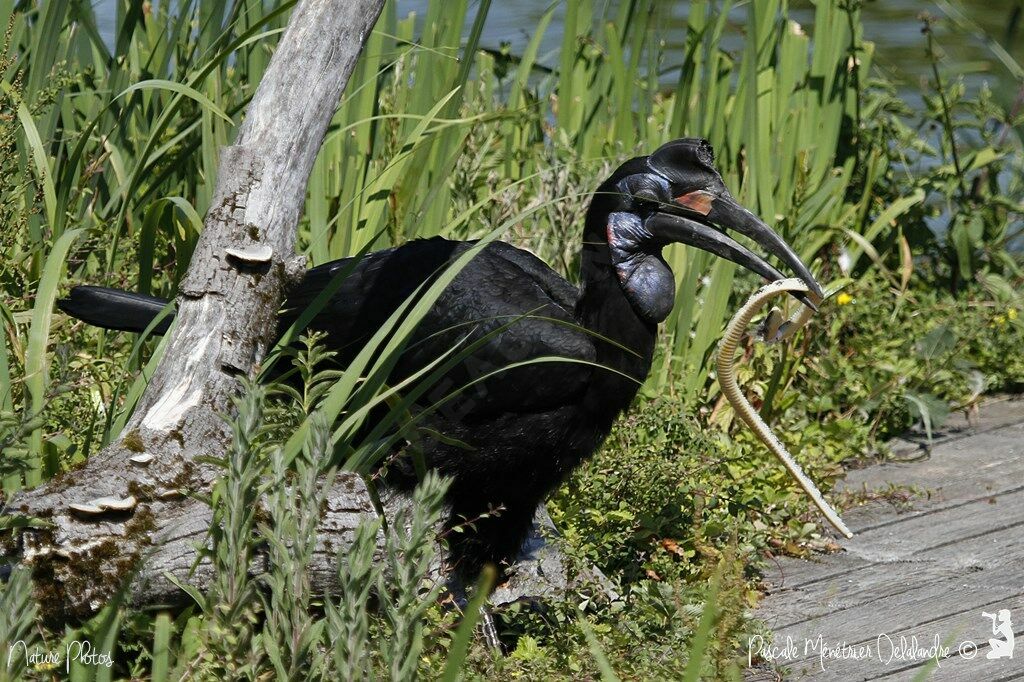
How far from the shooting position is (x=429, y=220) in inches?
143

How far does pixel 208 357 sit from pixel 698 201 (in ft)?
4.49

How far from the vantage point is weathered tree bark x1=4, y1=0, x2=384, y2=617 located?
6.95ft

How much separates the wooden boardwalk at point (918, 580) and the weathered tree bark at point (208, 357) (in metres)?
1.18

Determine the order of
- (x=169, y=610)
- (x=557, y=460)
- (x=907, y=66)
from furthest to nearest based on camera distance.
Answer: (x=907, y=66) < (x=557, y=460) < (x=169, y=610)

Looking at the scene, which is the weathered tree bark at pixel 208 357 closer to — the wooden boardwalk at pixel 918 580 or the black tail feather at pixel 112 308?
the black tail feather at pixel 112 308

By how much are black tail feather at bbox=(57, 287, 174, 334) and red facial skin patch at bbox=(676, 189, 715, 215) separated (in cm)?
134

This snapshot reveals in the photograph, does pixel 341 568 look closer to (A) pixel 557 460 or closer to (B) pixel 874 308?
(A) pixel 557 460

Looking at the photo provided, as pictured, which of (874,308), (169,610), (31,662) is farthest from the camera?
(874,308)

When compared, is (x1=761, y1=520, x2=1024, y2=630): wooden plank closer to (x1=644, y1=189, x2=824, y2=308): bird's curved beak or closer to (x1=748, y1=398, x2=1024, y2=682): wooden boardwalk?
(x1=748, y1=398, x2=1024, y2=682): wooden boardwalk

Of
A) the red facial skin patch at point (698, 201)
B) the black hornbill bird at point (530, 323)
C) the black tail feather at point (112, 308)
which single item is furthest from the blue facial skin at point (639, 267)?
the black tail feather at point (112, 308)

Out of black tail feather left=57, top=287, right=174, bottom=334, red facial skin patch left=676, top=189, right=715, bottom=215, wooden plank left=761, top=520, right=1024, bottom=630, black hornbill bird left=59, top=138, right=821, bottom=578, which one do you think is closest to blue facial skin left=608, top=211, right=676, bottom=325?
black hornbill bird left=59, top=138, right=821, bottom=578

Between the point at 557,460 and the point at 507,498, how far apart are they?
163 millimetres

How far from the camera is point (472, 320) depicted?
2826mm

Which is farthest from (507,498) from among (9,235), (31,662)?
(9,235)
